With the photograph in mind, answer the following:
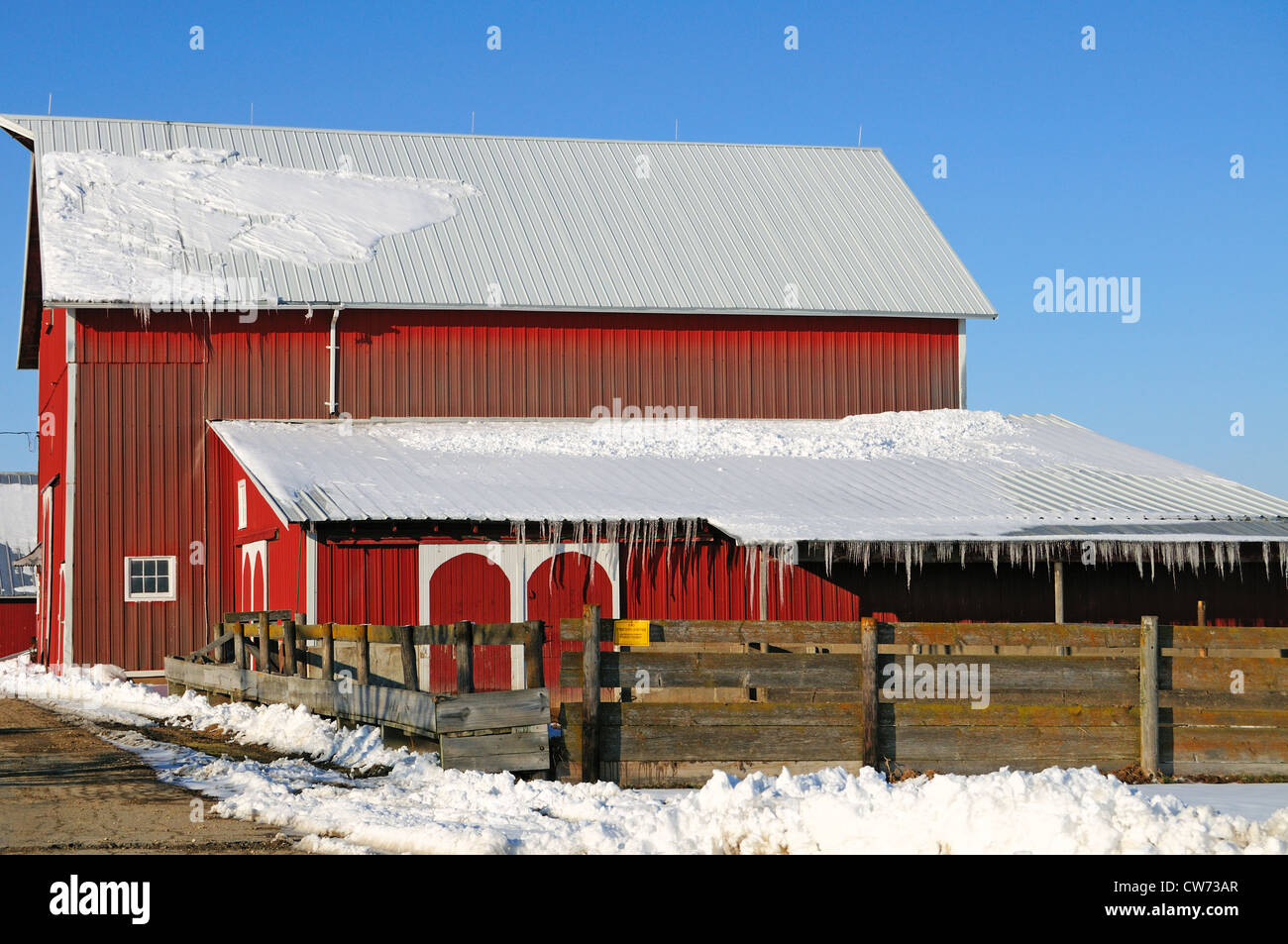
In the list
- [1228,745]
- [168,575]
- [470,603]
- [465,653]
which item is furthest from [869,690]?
[168,575]

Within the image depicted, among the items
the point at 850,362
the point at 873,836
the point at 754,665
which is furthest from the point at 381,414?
the point at 873,836

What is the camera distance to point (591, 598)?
71.7 feet

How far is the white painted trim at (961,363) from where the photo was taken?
29766 millimetres

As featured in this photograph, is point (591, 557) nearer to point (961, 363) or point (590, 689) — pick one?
point (590, 689)

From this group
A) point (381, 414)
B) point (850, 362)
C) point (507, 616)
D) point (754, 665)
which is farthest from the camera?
point (850, 362)

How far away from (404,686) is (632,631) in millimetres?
2539

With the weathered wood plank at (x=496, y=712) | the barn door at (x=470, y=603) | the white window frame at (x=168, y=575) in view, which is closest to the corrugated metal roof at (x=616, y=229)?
the white window frame at (x=168, y=575)

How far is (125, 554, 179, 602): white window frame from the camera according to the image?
25.0 m

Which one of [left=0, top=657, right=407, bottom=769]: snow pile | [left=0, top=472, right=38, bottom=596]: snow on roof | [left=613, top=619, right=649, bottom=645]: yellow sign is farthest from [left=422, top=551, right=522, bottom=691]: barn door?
[left=0, top=472, right=38, bottom=596]: snow on roof

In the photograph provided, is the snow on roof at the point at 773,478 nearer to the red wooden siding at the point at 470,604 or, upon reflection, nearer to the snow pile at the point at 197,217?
the red wooden siding at the point at 470,604

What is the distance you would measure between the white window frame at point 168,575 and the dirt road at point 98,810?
33.4ft

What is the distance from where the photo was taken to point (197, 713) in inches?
705
